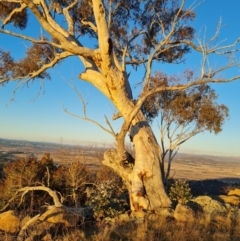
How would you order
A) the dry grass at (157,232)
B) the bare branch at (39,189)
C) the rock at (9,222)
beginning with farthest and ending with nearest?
the bare branch at (39,189) → the rock at (9,222) → the dry grass at (157,232)

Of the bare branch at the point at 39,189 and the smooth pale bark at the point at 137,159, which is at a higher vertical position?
the smooth pale bark at the point at 137,159

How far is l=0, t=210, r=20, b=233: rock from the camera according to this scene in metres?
7.65

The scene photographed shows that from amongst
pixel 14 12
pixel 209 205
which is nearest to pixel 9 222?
pixel 209 205

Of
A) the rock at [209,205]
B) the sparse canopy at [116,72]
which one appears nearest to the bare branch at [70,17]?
the sparse canopy at [116,72]

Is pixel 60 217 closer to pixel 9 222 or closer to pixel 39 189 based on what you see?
pixel 9 222

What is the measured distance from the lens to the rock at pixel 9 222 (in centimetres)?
765

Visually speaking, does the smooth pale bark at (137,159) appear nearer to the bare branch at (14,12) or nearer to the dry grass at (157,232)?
the dry grass at (157,232)

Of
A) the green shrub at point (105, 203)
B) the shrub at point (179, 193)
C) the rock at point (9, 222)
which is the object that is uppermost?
the shrub at point (179, 193)

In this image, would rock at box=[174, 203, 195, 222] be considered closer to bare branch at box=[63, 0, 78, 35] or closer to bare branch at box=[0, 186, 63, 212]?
bare branch at box=[0, 186, 63, 212]

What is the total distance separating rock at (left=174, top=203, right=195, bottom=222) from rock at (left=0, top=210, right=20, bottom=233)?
3300 millimetres

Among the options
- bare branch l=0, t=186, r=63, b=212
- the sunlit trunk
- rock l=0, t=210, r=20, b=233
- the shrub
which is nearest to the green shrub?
the sunlit trunk

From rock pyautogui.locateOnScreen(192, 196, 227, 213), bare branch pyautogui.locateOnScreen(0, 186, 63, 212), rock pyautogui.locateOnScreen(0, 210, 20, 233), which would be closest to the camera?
rock pyautogui.locateOnScreen(0, 210, 20, 233)

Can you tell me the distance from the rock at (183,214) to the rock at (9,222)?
3.30m

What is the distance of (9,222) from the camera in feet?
25.9
